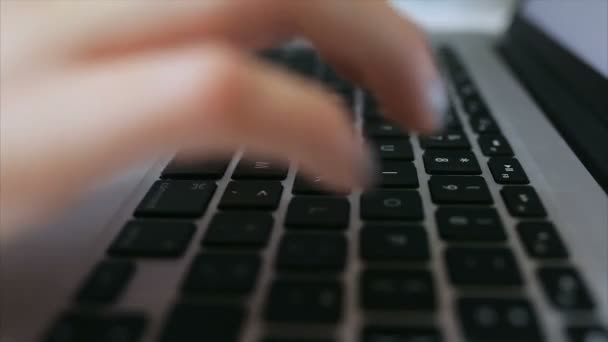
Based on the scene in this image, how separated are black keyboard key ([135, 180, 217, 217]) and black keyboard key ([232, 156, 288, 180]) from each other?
19mm

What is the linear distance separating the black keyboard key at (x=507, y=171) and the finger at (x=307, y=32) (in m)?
0.09

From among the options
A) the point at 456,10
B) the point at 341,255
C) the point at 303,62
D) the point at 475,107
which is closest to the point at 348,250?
the point at 341,255

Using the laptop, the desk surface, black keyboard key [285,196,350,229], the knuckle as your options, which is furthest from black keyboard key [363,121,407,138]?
the desk surface

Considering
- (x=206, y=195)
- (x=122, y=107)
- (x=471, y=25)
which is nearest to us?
(x=122, y=107)

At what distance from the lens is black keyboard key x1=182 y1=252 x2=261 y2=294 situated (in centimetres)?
23

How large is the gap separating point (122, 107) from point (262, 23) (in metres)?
0.11

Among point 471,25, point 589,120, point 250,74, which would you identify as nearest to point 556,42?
point 589,120

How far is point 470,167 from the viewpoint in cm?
33

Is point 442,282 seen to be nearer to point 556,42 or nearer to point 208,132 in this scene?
point 208,132

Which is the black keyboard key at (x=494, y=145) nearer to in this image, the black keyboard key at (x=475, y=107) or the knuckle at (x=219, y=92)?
the black keyboard key at (x=475, y=107)

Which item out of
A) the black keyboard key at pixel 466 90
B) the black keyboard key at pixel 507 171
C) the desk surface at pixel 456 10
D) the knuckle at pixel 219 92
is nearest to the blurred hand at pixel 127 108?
the knuckle at pixel 219 92

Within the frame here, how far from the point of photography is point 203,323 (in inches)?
8.5

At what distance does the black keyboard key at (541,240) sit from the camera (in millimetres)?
250

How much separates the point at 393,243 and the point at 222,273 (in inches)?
3.0
